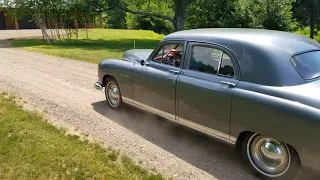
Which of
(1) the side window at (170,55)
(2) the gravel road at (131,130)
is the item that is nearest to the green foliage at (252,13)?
(2) the gravel road at (131,130)

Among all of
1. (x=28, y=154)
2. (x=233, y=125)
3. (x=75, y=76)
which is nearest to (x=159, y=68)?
(x=233, y=125)

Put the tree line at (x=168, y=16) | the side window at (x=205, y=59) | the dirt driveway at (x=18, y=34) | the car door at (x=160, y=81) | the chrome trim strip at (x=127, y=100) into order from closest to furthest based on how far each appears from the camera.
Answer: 1. the side window at (x=205, y=59)
2. the car door at (x=160, y=81)
3. the chrome trim strip at (x=127, y=100)
4. the tree line at (x=168, y=16)
5. the dirt driveway at (x=18, y=34)

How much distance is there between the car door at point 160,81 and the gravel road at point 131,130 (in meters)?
0.42

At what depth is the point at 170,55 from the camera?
4.63 meters

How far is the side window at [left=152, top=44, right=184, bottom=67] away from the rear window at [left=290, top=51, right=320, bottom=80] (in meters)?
1.60

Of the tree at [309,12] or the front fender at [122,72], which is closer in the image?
the front fender at [122,72]

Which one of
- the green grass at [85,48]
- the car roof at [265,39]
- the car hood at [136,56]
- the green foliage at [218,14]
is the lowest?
the green grass at [85,48]

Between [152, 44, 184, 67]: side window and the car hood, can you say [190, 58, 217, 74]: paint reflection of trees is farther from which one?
the car hood

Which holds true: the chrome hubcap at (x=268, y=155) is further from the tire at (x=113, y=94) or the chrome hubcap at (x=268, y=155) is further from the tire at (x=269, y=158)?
the tire at (x=113, y=94)

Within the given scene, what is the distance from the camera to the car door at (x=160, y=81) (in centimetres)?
436

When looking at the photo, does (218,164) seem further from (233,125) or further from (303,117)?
(303,117)

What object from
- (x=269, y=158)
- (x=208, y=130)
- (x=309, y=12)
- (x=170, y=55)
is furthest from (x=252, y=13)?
(x=269, y=158)

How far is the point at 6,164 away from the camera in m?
3.60

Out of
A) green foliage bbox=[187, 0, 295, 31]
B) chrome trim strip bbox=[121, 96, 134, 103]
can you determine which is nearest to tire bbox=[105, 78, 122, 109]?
chrome trim strip bbox=[121, 96, 134, 103]
